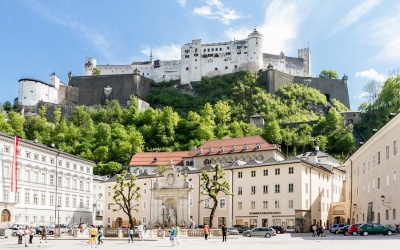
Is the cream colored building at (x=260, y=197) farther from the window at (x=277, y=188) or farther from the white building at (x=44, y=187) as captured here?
the white building at (x=44, y=187)

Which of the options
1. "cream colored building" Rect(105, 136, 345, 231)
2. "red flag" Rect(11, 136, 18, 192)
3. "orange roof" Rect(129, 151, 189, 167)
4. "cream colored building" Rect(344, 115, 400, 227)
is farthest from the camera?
"orange roof" Rect(129, 151, 189, 167)

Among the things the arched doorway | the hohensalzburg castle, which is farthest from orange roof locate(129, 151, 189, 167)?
the hohensalzburg castle

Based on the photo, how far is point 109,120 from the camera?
126000 millimetres

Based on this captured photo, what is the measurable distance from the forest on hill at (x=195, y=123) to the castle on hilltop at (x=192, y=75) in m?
3.46

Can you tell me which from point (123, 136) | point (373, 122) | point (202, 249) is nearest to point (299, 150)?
point (373, 122)

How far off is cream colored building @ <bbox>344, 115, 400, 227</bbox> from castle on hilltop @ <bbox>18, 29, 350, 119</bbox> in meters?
81.5

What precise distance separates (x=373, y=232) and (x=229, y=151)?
4774 cm

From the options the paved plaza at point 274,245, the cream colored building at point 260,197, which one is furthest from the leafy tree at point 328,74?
the paved plaza at point 274,245

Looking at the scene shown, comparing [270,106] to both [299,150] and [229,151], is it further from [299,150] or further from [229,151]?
[229,151]

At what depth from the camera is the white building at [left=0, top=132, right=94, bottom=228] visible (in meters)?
55.6

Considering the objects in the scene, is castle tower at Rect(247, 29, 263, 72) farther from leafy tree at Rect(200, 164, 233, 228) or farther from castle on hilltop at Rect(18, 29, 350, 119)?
leafy tree at Rect(200, 164, 233, 228)

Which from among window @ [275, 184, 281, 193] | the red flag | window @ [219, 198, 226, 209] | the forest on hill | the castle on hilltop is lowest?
window @ [219, 198, 226, 209]

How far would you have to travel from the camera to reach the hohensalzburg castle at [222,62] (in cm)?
14225

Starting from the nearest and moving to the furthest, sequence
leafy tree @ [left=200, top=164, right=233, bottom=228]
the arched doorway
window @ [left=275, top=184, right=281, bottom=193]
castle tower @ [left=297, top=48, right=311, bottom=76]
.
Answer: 1. leafy tree @ [left=200, top=164, right=233, bottom=228]
2. the arched doorway
3. window @ [left=275, top=184, right=281, bottom=193]
4. castle tower @ [left=297, top=48, right=311, bottom=76]
